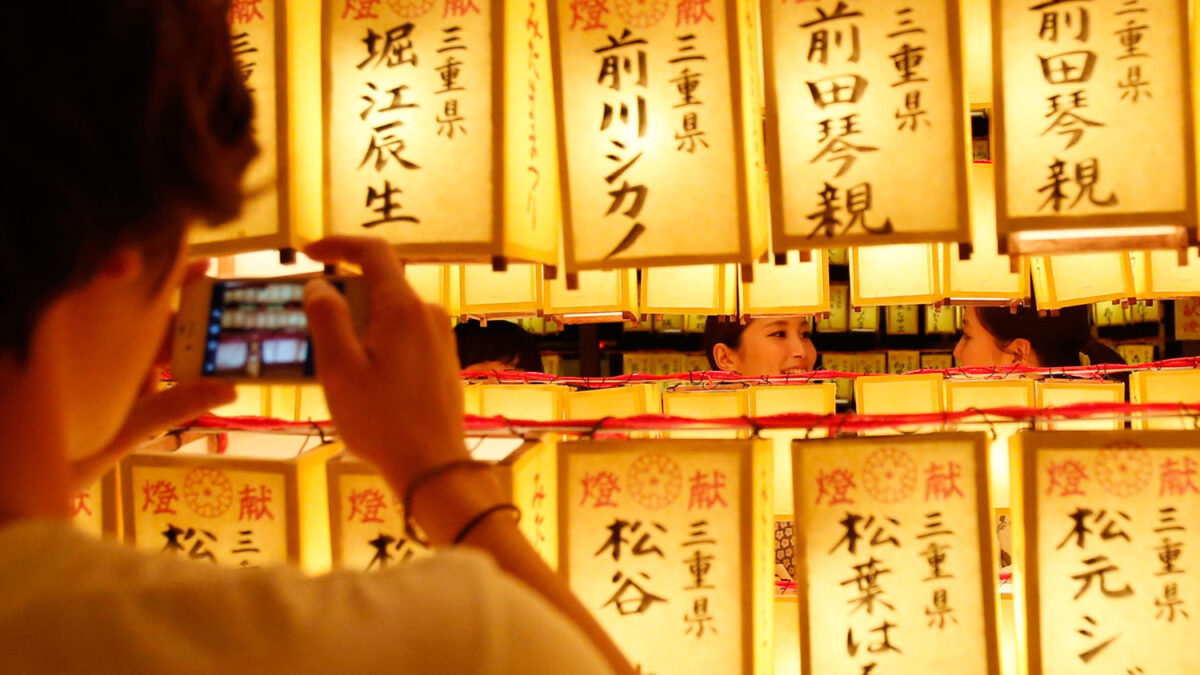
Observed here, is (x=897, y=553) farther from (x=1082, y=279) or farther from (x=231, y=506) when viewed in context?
(x=1082, y=279)

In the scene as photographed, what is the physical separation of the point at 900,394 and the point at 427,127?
2.84 meters

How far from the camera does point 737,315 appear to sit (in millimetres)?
3328

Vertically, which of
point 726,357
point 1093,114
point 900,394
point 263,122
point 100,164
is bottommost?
point 900,394

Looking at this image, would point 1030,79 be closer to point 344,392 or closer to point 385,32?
point 385,32

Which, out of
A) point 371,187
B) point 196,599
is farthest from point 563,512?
point 196,599

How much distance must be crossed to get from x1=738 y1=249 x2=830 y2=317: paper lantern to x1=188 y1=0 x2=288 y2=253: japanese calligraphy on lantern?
73.5 inches

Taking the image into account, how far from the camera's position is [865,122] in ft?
5.45

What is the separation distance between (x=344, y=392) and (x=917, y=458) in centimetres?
131

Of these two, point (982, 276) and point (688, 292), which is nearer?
point (982, 276)

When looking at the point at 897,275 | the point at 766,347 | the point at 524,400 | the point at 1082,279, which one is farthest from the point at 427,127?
the point at 766,347

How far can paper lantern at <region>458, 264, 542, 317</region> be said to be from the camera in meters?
3.00

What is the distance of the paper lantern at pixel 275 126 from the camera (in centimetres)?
175

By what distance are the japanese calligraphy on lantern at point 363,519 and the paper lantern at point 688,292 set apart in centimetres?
169

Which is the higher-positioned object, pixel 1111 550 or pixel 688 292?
pixel 688 292
